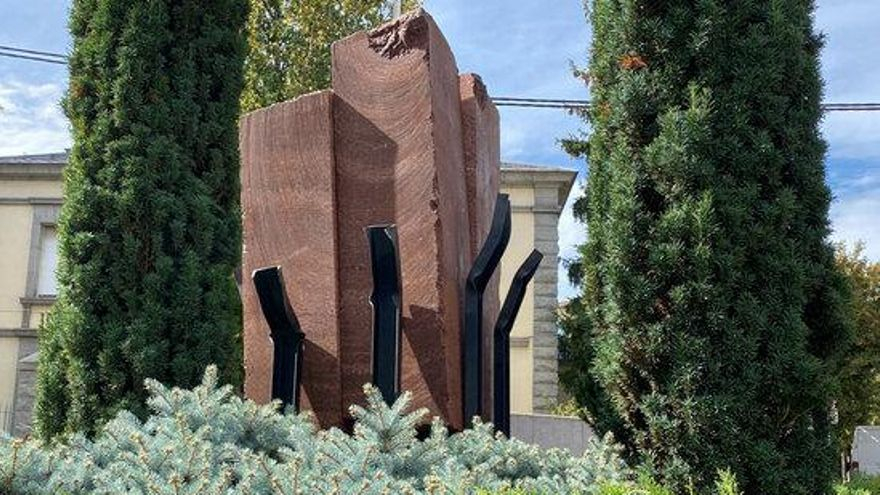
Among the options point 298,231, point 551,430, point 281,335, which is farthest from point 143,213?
point 551,430

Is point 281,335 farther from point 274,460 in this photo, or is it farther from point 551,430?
point 551,430

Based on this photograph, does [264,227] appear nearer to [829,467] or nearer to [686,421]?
[686,421]

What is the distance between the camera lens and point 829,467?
164 inches

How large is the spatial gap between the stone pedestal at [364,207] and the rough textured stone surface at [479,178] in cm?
1

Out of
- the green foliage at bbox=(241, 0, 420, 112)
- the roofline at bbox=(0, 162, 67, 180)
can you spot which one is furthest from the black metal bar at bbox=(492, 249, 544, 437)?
the roofline at bbox=(0, 162, 67, 180)

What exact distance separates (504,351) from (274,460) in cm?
145

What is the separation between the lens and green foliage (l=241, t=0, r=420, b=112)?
12.9 m

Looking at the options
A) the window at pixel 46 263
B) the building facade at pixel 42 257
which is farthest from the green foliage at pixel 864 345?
the window at pixel 46 263

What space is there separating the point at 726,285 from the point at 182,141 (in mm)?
3371

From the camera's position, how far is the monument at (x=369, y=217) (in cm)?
420

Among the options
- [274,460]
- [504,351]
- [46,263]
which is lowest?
[274,460]

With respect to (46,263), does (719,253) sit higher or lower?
lower

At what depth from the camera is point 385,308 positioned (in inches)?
156

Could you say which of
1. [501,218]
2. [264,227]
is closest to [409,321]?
[501,218]
